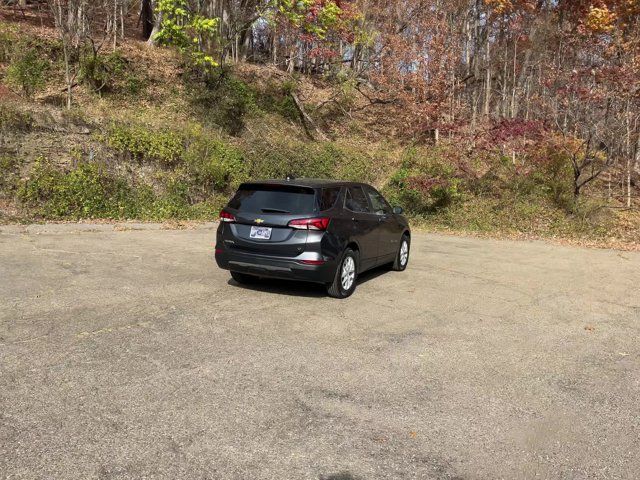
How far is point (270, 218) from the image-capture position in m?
6.97

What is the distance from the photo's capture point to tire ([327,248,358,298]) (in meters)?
7.19

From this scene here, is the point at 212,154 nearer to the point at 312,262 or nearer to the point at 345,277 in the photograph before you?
the point at 345,277

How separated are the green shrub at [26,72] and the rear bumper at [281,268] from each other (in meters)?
14.4

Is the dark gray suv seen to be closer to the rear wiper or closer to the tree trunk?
the rear wiper

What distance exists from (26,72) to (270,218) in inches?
584

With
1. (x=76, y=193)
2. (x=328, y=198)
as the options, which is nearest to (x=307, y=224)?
(x=328, y=198)

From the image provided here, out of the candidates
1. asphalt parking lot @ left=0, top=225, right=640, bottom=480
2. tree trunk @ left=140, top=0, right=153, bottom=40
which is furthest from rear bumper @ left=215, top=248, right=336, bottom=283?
tree trunk @ left=140, top=0, right=153, bottom=40

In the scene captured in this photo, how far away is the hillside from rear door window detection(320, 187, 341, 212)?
32.7ft

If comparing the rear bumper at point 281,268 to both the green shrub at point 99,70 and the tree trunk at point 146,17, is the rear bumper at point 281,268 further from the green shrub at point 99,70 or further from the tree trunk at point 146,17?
the tree trunk at point 146,17

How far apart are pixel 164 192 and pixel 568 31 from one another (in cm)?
1959

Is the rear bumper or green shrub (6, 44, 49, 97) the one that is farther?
green shrub (6, 44, 49, 97)

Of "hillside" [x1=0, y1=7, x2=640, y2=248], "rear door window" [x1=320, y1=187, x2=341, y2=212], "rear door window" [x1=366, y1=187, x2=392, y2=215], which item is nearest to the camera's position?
"rear door window" [x1=320, y1=187, x2=341, y2=212]

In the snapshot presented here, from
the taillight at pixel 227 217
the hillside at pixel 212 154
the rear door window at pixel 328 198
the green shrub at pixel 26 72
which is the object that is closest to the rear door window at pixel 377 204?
the rear door window at pixel 328 198

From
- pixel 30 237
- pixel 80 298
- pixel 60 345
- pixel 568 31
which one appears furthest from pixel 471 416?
pixel 568 31
